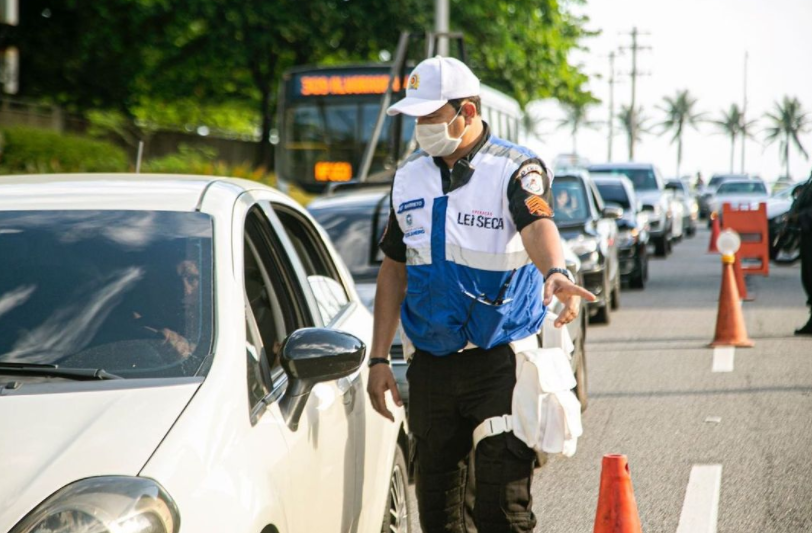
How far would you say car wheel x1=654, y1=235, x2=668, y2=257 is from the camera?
2742 centimetres

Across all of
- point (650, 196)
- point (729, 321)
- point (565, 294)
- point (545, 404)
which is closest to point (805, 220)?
point (729, 321)

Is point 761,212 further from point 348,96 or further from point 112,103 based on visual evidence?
point 112,103

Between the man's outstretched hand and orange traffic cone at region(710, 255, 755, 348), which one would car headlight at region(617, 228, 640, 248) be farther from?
the man's outstretched hand

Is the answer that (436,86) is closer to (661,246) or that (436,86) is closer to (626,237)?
(626,237)

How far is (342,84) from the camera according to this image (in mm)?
21344

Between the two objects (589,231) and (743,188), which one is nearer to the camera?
(589,231)

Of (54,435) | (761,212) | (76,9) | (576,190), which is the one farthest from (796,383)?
(76,9)

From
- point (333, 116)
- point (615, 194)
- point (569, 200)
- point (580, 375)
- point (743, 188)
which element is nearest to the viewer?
point (580, 375)

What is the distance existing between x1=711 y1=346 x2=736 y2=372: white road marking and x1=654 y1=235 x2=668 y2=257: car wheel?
15.2 metres

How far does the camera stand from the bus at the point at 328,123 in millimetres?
21281

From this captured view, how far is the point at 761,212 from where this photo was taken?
68.0ft

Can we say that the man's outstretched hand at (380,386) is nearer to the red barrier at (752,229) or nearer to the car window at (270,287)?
the car window at (270,287)

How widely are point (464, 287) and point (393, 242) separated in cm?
39

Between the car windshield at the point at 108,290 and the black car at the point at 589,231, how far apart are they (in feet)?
→ 32.7
